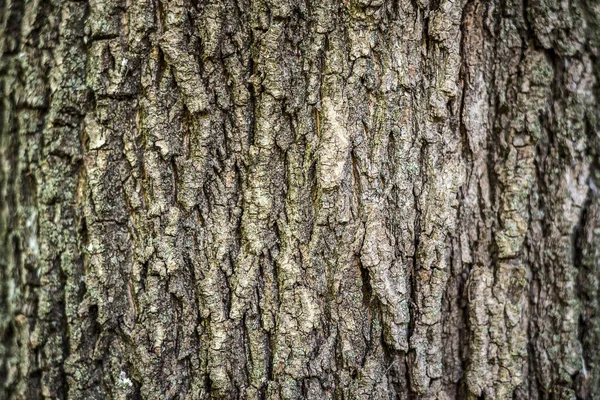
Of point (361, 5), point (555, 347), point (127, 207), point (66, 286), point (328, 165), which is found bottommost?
point (555, 347)

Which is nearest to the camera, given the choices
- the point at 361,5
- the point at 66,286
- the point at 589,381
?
the point at 361,5

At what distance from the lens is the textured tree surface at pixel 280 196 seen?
1228 mm

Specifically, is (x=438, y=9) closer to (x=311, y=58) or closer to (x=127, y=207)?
(x=311, y=58)

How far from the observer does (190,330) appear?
4.14 ft

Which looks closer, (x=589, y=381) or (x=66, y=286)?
(x=66, y=286)

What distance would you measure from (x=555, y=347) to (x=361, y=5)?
1.21 meters

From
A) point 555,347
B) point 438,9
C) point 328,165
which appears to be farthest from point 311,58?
point 555,347

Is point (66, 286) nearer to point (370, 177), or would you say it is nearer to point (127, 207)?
point (127, 207)

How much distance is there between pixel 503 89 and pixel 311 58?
0.63 meters

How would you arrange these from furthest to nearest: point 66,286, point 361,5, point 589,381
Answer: point 589,381 < point 66,286 < point 361,5

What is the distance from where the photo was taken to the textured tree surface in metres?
1.23

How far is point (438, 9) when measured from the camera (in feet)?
4.19

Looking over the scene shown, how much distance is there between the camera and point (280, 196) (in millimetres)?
1239

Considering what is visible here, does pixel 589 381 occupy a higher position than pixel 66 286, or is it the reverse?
pixel 66 286
